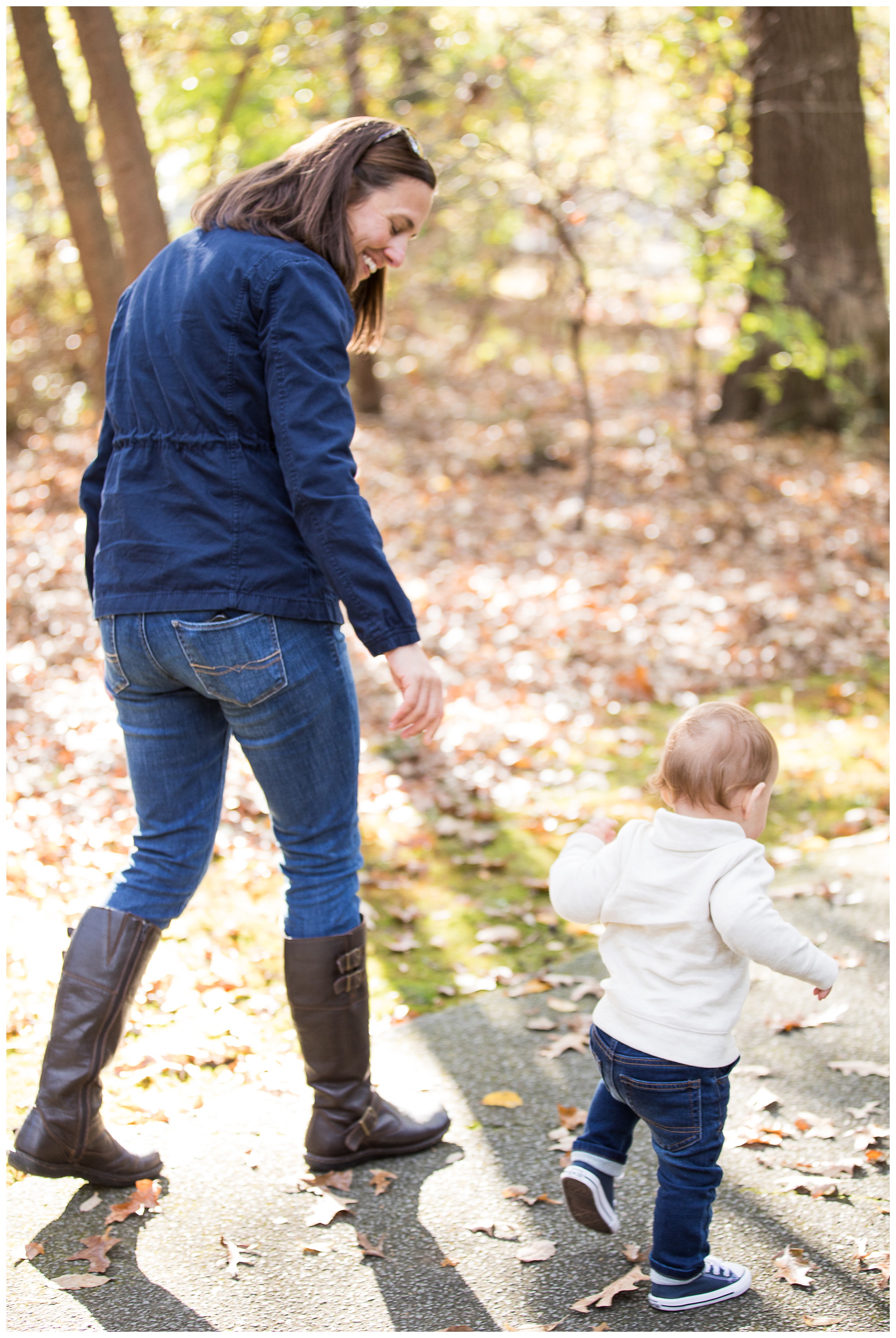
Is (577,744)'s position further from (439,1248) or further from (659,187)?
(659,187)

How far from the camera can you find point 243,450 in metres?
2.29

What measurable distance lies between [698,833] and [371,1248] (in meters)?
1.16

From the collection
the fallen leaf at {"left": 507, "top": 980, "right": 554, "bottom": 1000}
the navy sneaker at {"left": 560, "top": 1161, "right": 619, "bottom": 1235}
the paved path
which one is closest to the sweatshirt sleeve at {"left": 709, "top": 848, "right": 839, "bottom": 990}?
the navy sneaker at {"left": 560, "top": 1161, "right": 619, "bottom": 1235}

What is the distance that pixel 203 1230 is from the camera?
2.40 meters

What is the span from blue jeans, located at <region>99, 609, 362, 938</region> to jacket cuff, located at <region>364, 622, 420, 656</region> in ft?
0.53

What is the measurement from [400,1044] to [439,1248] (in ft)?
2.84

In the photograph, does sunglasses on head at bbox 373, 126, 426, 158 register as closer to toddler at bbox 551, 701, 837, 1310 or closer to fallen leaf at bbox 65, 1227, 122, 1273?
toddler at bbox 551, 701, 837, 1310

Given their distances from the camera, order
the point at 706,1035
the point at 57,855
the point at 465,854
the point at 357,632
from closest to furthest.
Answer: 1. the point at 706,1035
2. the point at 357,632
3. the point at 57,855
4. the point at 465,854

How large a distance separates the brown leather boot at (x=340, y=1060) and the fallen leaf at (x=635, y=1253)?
21.7 inches

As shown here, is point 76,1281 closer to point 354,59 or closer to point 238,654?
point 238,654

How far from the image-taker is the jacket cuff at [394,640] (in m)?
2.25

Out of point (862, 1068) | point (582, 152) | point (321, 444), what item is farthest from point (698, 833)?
point (582, 152)

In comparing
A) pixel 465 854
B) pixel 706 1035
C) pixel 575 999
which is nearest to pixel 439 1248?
pixel 706 1035

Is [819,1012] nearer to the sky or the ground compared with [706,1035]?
Result: nearer to the ground
